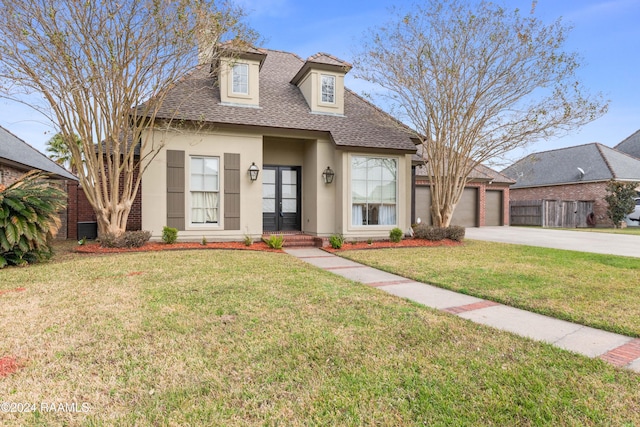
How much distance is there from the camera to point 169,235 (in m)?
9.07

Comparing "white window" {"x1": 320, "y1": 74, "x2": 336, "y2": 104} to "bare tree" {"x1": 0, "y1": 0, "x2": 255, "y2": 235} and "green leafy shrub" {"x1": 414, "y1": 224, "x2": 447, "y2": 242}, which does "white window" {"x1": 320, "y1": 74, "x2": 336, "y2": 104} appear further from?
"green leafy shrub" {"x1": 414, "y1": 224, "x2": 447, "y2": 242}

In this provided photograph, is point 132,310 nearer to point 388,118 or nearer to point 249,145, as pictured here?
point 249,145

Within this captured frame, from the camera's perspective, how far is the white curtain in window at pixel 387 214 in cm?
1100

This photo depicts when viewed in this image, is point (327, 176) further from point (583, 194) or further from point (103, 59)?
point (583, 194)

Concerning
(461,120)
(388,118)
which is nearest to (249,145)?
(388,118)

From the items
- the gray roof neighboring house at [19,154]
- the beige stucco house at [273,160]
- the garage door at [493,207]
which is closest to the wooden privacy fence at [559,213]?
the garage door at [493,207]

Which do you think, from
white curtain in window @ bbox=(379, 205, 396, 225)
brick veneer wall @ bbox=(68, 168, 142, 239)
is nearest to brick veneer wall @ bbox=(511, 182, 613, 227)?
white curtain in window @ bbox=(379, 205, 396, 225)

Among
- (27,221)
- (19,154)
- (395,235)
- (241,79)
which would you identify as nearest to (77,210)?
(19,154)

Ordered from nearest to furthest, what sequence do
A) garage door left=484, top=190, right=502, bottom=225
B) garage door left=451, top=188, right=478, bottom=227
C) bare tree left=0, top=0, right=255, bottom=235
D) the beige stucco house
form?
bare tree left=0, top=0, right=255, bottom=235
the beige stucco house
garage door left=451, top=188, right=478, bottom=227
garage door left=484, top=190, right=502, bottom=225

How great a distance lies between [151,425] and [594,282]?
631cm

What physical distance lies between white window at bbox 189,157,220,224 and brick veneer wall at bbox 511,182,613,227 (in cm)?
2194

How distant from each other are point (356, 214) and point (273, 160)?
3258 mm

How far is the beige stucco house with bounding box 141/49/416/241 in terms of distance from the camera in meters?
9.57

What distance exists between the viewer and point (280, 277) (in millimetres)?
5629
